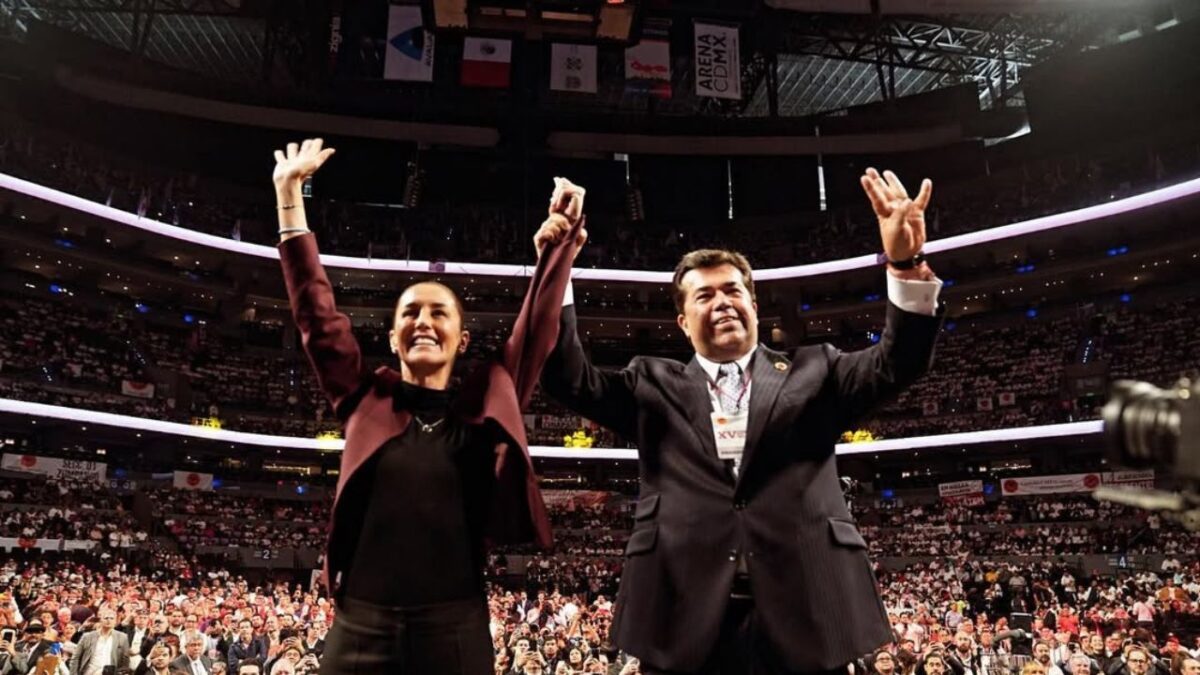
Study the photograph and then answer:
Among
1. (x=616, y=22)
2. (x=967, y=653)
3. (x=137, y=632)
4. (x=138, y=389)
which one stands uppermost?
(x=616, y=22)

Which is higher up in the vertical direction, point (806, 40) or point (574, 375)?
point (806, 40)

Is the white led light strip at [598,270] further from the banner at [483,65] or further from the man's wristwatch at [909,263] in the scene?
the man's wristwatch at [909,263]

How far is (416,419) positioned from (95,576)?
73.7 feet

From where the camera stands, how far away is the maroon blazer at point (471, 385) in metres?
2.72

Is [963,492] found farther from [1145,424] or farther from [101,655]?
[1145,424]

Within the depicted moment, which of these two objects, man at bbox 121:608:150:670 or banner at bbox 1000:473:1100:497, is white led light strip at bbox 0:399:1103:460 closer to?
banner at bbox 1000:473:1100:497

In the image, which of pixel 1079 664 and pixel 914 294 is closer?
pixel 914 294

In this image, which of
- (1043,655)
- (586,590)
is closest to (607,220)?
(586,590)

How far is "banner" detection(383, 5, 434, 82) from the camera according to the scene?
24.6 metres

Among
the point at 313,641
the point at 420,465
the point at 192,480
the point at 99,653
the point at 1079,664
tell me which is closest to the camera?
the point at 420,465

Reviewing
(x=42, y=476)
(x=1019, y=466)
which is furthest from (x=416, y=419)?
(x=1019, y=466)

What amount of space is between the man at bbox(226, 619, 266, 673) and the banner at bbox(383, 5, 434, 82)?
1650 cm

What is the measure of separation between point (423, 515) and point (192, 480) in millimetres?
30173

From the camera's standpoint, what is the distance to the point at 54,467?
26219mm
